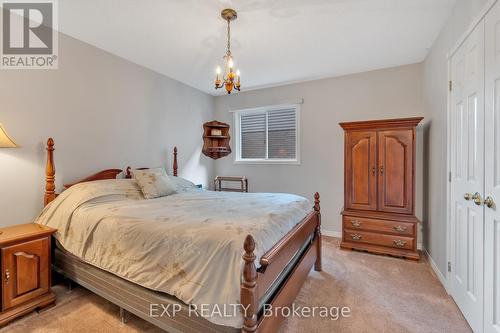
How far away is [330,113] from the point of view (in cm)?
400

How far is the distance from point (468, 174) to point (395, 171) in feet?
4.11

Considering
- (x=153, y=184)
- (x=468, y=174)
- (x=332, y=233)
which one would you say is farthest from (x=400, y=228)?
(x=153, y=184)

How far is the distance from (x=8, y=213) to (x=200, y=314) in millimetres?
2240

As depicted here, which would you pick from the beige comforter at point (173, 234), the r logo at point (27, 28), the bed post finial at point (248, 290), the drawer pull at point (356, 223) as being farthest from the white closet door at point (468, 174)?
the r logo at point (27, 28)

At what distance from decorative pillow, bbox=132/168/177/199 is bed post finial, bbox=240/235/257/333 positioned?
6.28ft

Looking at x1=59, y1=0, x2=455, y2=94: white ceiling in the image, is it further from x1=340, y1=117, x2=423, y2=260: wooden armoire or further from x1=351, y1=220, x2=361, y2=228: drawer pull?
x1=351, y1=220, x2=361, y2=228: drawer pull

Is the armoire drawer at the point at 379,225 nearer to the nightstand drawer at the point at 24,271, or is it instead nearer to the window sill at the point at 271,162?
the window sill at the point at 271,162

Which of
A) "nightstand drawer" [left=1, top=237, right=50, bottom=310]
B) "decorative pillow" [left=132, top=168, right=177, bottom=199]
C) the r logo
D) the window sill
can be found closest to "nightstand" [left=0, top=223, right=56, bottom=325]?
"nightstand drawer" [left=1, top=237, right=50, bottom=310]

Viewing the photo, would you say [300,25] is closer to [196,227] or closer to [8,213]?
[196,227]

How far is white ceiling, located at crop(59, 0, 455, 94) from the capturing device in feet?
7.20

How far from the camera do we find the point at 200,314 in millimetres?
1391

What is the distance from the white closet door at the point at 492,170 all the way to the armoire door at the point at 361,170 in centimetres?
163

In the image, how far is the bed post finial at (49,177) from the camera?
245 cm

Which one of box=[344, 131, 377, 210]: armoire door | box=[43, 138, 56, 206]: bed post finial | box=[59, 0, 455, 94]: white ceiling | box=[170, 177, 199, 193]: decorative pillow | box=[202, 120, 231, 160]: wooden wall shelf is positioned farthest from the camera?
box=[202, 120, 231, 160]: wooden wall shelf
